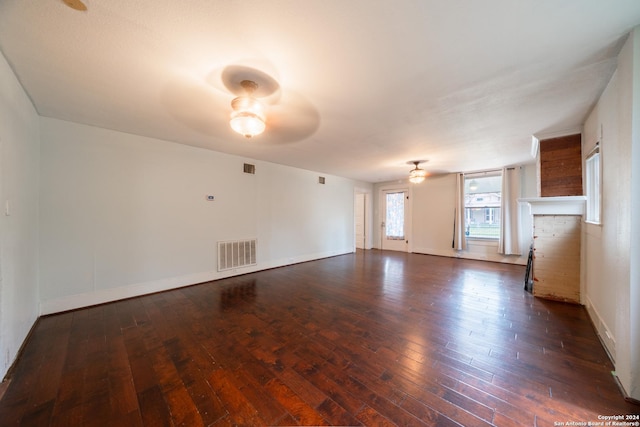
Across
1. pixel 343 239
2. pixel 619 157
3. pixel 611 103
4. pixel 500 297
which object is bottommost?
pixel 500 297

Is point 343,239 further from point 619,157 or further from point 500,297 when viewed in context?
point 619,157

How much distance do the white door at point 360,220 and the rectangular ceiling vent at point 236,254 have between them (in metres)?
4.53

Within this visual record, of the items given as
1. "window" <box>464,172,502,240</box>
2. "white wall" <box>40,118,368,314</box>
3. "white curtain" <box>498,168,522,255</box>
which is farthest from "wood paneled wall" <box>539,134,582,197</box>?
"white wall" <box>40,118,368,314</box>

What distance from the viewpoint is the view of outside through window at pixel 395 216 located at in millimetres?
7645

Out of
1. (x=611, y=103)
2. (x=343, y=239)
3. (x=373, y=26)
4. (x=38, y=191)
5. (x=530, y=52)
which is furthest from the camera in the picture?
(x=343, y=239)

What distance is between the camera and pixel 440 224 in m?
6.76

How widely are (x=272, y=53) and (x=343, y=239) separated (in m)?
5.93

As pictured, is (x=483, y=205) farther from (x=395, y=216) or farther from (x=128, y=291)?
(x=128, y=291)

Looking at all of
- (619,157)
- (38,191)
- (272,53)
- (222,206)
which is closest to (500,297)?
(619,157)

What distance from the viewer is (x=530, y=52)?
64.8 inches

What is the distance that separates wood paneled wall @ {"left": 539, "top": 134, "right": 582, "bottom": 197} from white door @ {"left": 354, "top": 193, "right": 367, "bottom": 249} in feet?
17.0

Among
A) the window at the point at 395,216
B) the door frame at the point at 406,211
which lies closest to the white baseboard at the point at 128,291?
the door frame at the point at 406,211

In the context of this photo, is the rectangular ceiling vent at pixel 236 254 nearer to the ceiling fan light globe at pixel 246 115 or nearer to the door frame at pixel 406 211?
the ceiling fan light globe at pixel 246 115

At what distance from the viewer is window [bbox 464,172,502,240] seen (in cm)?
601
